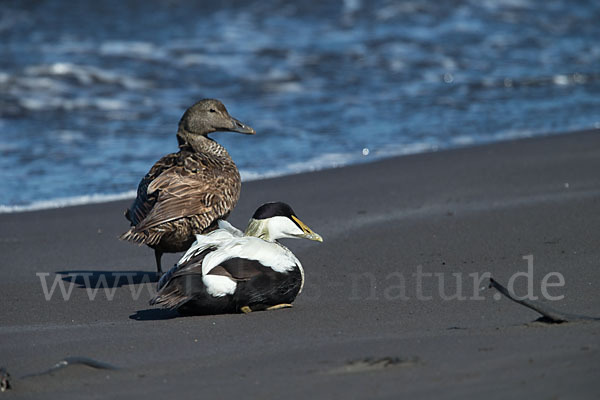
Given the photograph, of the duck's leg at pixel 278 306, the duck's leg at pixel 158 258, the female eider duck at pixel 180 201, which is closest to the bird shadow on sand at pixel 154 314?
the duck's leg at pixel 278 306

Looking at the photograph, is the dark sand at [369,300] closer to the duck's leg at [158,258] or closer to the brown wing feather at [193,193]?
the duck's leg at [158,258]

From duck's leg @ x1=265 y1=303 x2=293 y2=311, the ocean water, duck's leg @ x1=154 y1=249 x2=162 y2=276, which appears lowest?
duck's leg @ x1=265 y1=303 x2=293 y2=311

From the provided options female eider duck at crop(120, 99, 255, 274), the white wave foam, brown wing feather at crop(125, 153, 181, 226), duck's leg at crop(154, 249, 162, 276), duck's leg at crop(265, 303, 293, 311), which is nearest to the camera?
duck's leg at crop(265, 303, 293, 311)

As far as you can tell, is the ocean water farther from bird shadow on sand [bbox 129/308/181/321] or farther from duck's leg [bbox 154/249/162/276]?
bird shadow on sand [bbox 129/308/181/321]

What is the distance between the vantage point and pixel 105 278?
238 inches

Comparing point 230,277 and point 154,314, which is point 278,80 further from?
point 230,277

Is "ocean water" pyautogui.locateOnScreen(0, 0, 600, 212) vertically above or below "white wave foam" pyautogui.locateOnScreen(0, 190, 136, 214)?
above

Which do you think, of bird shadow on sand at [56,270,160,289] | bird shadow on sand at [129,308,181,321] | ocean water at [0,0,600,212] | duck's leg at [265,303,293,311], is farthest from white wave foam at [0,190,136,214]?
duck's leg at [265,303,293,311]

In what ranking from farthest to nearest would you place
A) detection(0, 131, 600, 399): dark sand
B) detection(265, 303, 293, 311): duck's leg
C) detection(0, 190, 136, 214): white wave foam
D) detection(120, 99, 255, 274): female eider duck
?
detection(0, 190, 136, 214): white wave foam
detection(120, 99, 255, 274): female eider duck
detection(265, 303, 293, 311): duck's leg
detection(0, 131, 600, 399): dark sand

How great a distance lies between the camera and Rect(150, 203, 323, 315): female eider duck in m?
4.76

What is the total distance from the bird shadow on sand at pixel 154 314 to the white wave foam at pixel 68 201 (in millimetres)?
3127

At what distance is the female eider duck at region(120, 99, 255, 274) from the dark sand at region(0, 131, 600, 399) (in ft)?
1.25

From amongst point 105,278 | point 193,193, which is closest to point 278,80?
point 193,193

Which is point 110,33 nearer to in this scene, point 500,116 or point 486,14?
point 486,14
